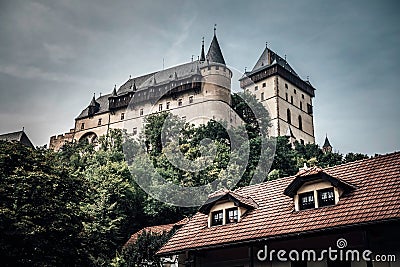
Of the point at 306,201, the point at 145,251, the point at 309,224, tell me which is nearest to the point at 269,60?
the point at 145,251

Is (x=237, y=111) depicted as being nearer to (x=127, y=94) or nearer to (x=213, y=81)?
(x=213, y=81)

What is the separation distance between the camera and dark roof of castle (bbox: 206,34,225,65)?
276ft

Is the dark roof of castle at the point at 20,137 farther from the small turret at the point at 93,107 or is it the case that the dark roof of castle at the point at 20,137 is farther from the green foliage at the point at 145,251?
the green foliage at the point at 145,251

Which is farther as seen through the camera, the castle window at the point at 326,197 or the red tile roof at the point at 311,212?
the castle window at the point at 326,197

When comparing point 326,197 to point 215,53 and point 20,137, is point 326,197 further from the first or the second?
point 20,137

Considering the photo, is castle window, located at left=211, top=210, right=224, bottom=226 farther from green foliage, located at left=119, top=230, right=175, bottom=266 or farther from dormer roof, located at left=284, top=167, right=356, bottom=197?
green foliage, located at left=119, top=230, right=175, bottom=266

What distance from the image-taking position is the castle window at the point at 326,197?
16670mm

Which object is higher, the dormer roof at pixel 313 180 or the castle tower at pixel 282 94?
the castle tower at pixel 282 94

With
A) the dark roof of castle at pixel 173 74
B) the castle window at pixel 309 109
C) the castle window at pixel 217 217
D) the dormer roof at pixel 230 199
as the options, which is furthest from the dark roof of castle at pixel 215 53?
the castle window at pixel 217 217

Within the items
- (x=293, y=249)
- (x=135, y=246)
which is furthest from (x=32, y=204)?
(x=293, y=249)

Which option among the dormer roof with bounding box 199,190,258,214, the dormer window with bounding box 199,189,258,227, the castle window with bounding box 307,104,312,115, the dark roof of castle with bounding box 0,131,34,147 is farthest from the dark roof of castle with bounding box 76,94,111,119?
the dormer window with bounding box 199,189,258,227

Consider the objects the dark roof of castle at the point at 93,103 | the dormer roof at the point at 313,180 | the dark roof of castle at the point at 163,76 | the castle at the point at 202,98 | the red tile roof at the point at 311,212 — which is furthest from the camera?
the dark roof of castle at the point at 93,103

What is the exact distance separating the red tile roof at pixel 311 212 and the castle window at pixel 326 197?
32 centimetres

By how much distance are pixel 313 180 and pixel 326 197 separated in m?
0.75
